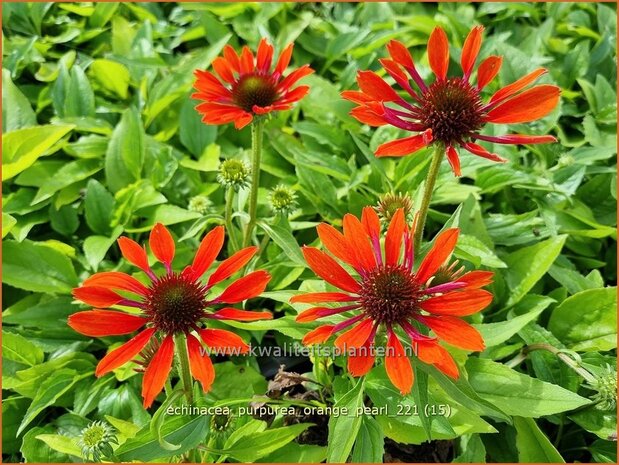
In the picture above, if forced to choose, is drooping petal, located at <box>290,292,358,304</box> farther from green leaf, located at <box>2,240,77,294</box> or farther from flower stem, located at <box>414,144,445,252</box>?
green leaf, located at <box>2,240,77,294</box>

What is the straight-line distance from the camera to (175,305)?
3.21 ft

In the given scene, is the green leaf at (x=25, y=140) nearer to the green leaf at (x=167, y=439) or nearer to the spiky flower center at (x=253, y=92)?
the spiky flower center at (x=253, y=92)

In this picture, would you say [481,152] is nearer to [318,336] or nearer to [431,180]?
[431,180]

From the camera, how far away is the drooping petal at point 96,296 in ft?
3.12

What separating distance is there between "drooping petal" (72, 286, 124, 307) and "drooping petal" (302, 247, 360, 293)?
1.01 ft

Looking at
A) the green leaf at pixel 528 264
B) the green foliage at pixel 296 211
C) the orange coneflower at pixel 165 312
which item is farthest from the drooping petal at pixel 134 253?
the green leaf at pixel 528 264

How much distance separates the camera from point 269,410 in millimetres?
1300

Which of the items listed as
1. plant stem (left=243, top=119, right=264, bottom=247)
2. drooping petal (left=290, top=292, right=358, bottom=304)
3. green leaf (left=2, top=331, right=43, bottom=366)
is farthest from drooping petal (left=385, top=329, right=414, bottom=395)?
green leaf (left=2, top=331, right=43, bottom=366)

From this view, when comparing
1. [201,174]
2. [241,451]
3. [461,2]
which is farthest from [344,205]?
[461,2]

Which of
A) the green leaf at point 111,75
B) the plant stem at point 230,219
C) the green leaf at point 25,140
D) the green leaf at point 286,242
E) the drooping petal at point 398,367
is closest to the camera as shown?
the drooping petal at point 398,367

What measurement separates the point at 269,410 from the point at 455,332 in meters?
0.56

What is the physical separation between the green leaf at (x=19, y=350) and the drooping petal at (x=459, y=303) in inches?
37.2

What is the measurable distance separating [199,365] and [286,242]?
0.36 meters

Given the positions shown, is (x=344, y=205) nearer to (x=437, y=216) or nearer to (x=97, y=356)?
(x=437, y=216)
